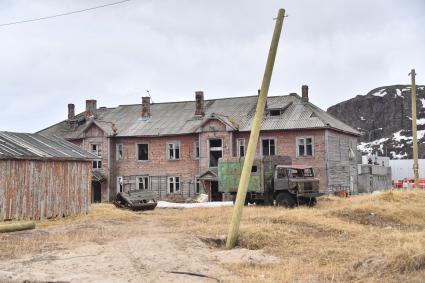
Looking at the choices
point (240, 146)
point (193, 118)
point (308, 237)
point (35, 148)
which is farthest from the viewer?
point (193, 118)

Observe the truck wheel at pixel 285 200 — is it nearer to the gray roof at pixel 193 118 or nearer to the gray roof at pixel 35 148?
the gray roof at pixel 35 148

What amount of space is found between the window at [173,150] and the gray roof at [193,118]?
1067 mm

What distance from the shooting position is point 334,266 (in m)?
11.3

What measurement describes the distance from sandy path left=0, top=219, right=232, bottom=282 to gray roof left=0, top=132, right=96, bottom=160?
8112mm

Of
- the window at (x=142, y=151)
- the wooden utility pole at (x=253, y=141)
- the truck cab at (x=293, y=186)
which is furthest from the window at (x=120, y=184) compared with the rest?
the wooden utility pole at (x=253, y=141)

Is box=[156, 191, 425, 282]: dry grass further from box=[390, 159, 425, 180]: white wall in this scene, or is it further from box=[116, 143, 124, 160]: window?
box=[390, 159, 425, 180]: white wall

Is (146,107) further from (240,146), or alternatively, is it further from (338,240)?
(338,240)

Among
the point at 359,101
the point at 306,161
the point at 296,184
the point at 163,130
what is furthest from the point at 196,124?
the point at 359,101

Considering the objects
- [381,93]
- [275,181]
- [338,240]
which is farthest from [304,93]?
[381,93]

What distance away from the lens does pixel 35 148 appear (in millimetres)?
23422

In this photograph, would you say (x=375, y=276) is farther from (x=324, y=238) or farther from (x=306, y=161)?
(x=306, y=161)

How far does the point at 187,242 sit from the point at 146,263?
118 inches

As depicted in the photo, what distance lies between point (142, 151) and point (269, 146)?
1118 centimetres

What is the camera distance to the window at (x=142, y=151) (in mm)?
43125
